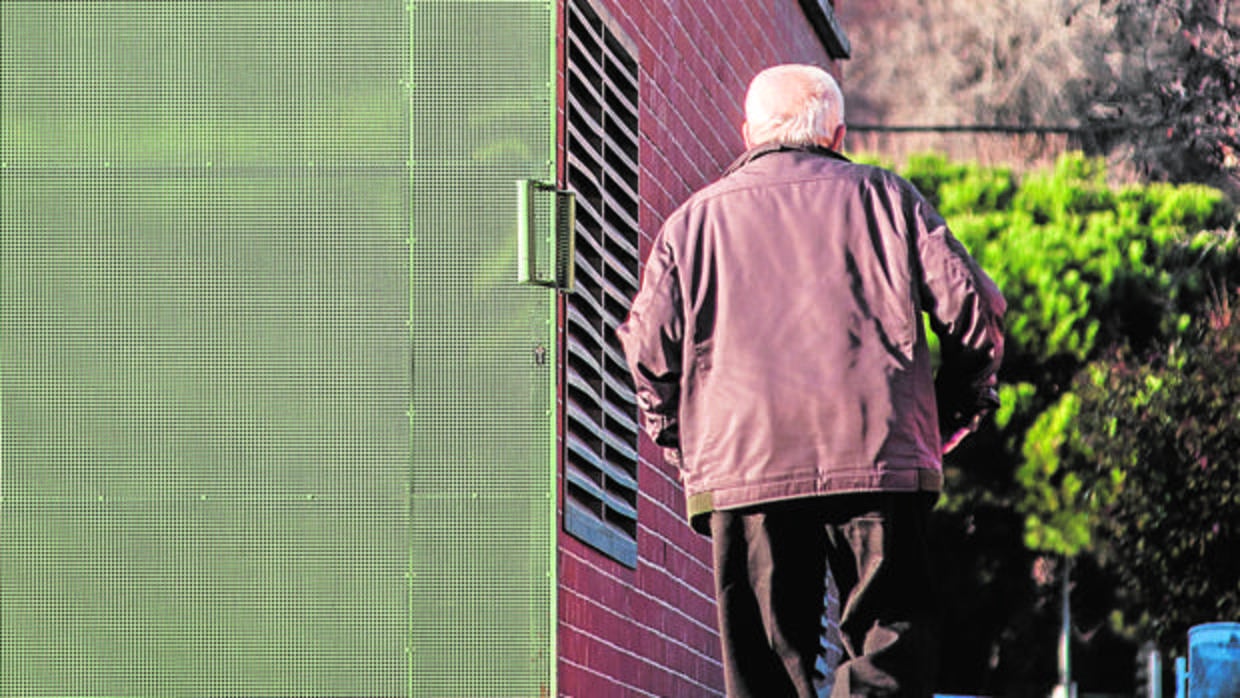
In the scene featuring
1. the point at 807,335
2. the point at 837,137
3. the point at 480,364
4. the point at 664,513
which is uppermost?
the point at 837,137

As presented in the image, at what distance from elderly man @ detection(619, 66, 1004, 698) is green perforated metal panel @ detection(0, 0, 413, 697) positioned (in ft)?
3.81

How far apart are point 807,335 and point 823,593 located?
0.56 m

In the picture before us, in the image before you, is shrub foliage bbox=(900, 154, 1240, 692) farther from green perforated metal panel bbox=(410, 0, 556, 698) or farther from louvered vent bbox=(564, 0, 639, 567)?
green perforated metal panel bbox=(410, 0, 556, 698)

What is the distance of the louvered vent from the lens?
7.03 metres

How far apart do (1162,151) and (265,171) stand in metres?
13.6

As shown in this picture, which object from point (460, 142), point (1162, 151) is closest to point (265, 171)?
point (460, 142)

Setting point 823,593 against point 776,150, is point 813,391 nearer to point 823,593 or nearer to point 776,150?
point 823,593

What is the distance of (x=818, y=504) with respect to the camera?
15.8ft

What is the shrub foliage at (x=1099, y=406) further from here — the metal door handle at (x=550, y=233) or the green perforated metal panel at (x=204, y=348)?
the green perforated metal panel at (x=204, y=348)

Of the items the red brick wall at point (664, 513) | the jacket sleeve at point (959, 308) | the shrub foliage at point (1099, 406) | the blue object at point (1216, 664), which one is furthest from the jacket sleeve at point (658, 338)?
the shrub foliage at point (1099, 406)

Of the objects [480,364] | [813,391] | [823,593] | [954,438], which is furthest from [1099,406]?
[813,391]

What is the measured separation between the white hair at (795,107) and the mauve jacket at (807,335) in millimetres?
39

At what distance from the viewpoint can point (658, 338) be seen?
496cm

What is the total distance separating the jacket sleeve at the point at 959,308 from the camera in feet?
15.8
